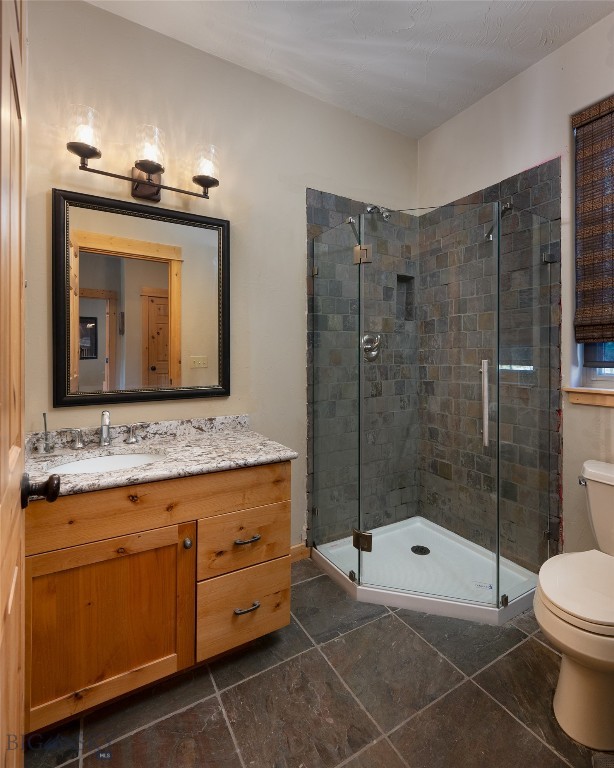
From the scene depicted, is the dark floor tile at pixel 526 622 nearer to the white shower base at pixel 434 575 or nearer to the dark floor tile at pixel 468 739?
the white shower base at pixel 434 575

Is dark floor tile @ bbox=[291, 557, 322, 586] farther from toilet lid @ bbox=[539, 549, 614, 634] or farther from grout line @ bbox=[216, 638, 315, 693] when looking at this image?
toilet lid @ bbox=[539, 549, 614, 634]

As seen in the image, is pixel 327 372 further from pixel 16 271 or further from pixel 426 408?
pixel 16 271

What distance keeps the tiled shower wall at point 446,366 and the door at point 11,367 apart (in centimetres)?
164

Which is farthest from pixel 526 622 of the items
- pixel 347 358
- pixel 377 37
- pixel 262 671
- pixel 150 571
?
pixel 377 37

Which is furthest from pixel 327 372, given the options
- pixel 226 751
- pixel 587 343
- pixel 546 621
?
pixel 226 751

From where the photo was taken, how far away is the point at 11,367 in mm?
718

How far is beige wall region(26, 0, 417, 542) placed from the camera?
5.24 feet

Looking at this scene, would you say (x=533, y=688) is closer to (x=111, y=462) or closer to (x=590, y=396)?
(x=590, y=396)

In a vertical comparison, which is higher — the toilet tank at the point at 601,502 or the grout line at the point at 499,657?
the toilet tank at the point at 601,502

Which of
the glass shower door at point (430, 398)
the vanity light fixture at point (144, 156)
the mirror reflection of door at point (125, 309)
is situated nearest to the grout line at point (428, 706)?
the glass shower door at point (430, 398)

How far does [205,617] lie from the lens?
142 centimetres

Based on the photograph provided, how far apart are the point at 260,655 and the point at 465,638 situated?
2.89 ft

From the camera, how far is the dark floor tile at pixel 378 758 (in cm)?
116

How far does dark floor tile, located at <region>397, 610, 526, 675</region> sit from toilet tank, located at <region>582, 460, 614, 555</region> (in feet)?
1.79
